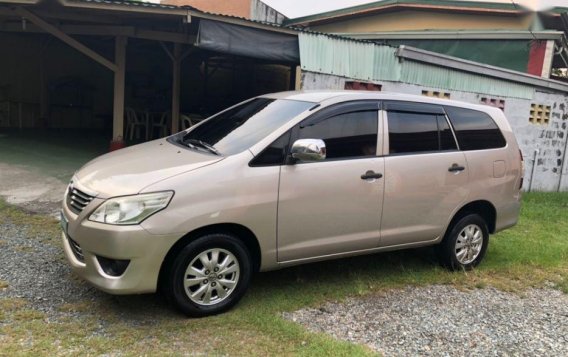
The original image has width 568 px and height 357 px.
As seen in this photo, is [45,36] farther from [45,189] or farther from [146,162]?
[146,162]

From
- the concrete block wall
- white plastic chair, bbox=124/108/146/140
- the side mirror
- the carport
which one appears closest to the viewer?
the side mirror

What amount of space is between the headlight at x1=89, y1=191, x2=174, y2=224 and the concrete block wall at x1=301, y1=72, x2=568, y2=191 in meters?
8.89

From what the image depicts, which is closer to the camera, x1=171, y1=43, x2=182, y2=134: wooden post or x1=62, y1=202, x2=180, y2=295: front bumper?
x1=62, y1=202, x2=180, y2=295: front bumper

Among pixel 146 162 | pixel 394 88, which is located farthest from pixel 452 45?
pixel 146 162

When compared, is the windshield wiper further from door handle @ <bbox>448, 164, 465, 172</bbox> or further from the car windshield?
door handle @ <bbox>448, 164, 465, 172</bbox>

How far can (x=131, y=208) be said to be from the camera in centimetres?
347

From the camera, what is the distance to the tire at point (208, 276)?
3.65m

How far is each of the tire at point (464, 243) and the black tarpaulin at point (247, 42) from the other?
16.1ft

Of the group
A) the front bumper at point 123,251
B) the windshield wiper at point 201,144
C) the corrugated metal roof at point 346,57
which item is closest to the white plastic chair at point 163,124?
the corrugated metal roof at point 346,57

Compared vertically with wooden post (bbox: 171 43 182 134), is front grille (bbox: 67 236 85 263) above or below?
below

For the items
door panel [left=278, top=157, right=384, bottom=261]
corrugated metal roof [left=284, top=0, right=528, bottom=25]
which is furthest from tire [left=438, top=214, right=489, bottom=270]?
corrugated metal roof [left=284, top=0, right=528, bottom=25]

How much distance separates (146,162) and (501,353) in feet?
9.78

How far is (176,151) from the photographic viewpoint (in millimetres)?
4223

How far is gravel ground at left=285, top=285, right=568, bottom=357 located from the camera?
368 centimetres
